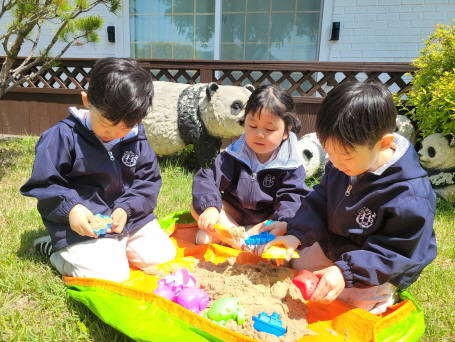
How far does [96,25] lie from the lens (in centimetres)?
388

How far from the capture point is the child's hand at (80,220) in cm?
174

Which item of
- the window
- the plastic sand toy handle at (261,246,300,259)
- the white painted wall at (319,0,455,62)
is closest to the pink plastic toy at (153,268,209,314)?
the plastic sand toy handle at (261,246,300,259)

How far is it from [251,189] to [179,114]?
1873 millimetres

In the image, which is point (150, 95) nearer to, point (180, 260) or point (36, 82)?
point (180, 260)

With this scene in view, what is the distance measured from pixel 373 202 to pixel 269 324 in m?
0.69

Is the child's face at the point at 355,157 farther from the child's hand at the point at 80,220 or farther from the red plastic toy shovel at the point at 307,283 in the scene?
the child's hand at the point at 80,220

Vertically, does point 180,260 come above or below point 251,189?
below

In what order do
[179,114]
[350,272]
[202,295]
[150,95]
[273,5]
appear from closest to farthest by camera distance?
[350,272] → [202,295] → [150,95] → [179,114] → [273,5]

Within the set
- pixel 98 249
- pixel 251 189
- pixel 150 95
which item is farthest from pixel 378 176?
pixel 98 249

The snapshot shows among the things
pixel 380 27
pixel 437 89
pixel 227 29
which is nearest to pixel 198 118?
pixel 437 89

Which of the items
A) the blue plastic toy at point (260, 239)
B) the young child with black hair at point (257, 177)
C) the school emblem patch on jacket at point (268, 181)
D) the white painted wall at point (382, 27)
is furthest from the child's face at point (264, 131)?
the white painted wall at point (382, 27)

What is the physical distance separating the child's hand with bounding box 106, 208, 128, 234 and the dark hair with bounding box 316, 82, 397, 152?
1208 millimetres

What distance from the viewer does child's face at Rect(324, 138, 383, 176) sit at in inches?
56.6

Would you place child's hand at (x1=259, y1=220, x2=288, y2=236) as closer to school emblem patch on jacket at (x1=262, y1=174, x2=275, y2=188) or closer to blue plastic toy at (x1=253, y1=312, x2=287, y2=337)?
school emblem patch on jacket at (x1=262, y1=174, x2=275, y2=188)
